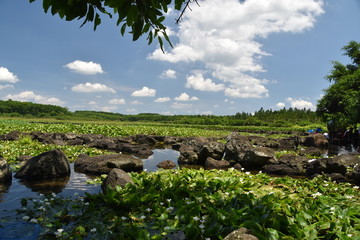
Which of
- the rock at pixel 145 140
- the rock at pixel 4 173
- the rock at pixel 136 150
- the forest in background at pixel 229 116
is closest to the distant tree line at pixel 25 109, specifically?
the forest in background at pixel 229 116

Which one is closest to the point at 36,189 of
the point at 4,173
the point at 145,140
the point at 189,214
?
the point at 4,173

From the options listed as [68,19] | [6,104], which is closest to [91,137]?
[68,19]

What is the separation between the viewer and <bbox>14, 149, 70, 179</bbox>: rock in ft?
25.7

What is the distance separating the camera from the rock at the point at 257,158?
1093cm

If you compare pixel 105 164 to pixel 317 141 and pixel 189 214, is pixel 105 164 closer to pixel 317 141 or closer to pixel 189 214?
pixel 189 214

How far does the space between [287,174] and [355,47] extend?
126 feet

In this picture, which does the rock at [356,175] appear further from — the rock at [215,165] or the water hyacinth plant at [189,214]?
the rock at [215,165]

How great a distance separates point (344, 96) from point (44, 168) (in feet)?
90.6

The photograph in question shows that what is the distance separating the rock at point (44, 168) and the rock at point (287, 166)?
7.94m

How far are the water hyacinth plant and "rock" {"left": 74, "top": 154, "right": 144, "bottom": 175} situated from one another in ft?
10.7

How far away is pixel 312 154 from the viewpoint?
50.2 ft

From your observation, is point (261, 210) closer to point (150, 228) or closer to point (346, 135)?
point (150, 228)

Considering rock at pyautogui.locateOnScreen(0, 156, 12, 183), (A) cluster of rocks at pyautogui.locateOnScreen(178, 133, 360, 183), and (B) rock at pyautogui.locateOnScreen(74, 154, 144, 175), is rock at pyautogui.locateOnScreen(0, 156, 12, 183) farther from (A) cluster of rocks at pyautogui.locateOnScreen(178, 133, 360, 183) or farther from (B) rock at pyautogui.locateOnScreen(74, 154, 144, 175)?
(A) cluster of rocks at pyautogui.locateOnScreen(178, 133, 360, 183)

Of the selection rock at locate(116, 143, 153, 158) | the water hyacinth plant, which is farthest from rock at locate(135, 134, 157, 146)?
the water hyacinth plant
